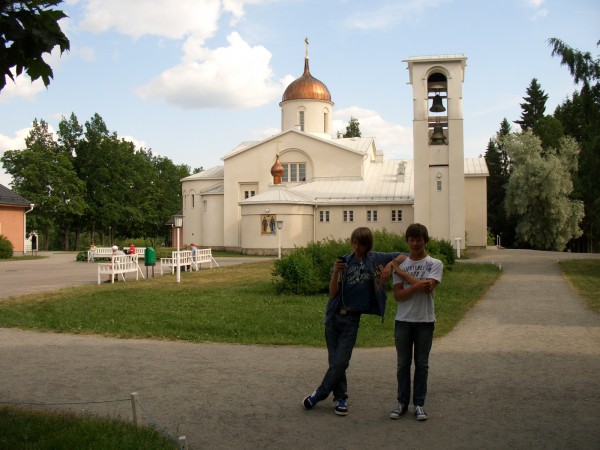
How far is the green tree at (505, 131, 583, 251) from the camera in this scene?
48.9m

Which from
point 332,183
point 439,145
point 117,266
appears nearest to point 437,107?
point 439,145

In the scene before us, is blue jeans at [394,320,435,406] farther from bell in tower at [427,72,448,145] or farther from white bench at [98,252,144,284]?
bell in tower at [427,72,448,145]

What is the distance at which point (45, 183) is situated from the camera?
59.8 meters

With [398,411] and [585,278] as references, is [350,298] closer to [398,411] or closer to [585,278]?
[398,411]

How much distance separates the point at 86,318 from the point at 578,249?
60.2 meters

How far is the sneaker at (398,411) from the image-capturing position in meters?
6.08

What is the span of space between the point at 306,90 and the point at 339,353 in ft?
151

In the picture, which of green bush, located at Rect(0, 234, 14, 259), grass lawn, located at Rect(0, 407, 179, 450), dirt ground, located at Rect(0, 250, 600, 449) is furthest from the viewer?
green bush, located at Rect(0, 234, 14, 259)

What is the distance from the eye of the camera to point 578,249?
63.2m

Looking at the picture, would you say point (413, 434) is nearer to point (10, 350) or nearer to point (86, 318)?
point (10, 350)

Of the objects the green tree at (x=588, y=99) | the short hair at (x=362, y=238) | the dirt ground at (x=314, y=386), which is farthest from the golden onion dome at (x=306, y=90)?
the short hair at (x=362, y=238)

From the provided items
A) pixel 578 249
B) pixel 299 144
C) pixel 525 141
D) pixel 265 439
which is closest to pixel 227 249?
pixel 299 144

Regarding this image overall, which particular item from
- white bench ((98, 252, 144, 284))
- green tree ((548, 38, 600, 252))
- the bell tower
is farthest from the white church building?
white bench ((98, 252, 144, 284))

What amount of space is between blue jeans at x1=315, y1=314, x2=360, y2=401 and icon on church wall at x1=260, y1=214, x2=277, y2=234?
3481cm
